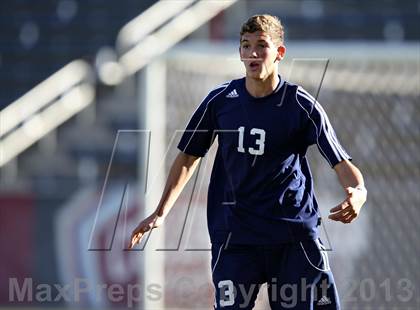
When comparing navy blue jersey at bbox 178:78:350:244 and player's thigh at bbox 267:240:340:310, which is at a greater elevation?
navy blue jersey at bbox 178:78:350:244

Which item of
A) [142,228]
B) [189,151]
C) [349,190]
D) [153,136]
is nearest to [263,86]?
[189,151]

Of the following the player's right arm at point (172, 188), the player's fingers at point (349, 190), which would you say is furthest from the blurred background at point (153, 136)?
the player's fingers at point (349, 190)

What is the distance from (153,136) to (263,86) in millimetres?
2203

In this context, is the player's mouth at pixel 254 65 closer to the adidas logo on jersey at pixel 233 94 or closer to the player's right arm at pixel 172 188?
the adidas logo on jersey at pixel 233 94

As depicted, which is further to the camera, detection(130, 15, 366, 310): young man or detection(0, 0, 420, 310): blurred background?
detection(0, 0, 420, 310): blurred background

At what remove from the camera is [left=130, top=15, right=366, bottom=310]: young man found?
4.76 m

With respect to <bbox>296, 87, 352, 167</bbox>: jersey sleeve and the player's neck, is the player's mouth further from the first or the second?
<bbox>296, 87, 352, 167</bbox>: jersey sleeve

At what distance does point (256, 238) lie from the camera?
481 centimetres

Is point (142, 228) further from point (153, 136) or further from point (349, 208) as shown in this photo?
point (153, 136)

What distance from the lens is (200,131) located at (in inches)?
199

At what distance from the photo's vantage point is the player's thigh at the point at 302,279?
482 cm

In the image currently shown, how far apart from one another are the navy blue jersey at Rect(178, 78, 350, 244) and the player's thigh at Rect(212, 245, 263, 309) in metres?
0.07

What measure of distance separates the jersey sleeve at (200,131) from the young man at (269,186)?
97 millimetres

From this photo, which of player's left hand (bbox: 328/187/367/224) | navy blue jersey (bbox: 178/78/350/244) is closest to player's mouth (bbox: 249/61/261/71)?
navy blue jersey (bbox: 178/78/350/244)
